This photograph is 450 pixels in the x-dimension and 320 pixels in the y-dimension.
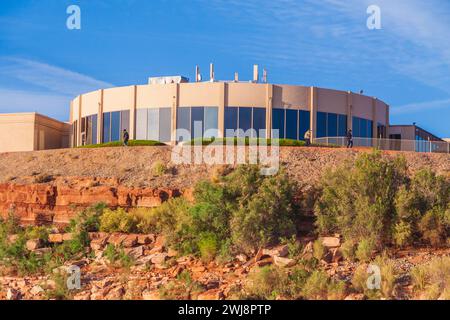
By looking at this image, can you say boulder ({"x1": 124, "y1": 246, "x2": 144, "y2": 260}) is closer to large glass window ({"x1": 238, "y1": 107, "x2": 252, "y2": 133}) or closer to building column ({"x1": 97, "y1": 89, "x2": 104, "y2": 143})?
Result: large glass window ({"x1": 238, "y1": 107, "x2": 252, "y2": 133})

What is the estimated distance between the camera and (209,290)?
24.3 meters

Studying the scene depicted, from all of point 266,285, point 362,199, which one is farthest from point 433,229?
point 266,285

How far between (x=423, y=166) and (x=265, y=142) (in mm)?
7834

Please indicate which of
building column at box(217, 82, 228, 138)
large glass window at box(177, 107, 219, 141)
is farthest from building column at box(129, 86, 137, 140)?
building column at box(217, 82, 228, 138)

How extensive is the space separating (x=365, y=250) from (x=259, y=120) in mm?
20805

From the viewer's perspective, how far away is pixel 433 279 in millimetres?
23062

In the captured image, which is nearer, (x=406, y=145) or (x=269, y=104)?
(x=406, y=145)

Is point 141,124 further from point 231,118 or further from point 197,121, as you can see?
point 231,118

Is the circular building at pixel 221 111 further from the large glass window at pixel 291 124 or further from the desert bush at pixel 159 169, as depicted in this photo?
the desert bush at pixel 159 169

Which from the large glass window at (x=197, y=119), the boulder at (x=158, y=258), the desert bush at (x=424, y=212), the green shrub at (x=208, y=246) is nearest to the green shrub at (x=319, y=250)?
the desert bush at (x=424, y=212)

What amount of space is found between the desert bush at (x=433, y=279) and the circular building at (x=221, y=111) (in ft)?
73.3

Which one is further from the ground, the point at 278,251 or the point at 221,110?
the point at 221,110

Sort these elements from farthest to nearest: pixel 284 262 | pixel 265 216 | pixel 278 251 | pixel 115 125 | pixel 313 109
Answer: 1. pixel 115 125
2. pixel 313 109
3. pixel 265 216
4. pixel 278 251
5. pixel 284 262
